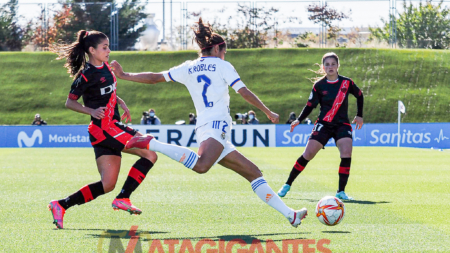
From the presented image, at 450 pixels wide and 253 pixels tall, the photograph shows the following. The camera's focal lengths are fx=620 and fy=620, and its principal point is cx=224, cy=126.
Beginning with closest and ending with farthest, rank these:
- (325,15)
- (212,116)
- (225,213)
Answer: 1. (212,116)
2. (225,213)
3. (325,15)

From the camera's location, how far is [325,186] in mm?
10781

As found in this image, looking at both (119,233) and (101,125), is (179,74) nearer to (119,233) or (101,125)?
(101,125)

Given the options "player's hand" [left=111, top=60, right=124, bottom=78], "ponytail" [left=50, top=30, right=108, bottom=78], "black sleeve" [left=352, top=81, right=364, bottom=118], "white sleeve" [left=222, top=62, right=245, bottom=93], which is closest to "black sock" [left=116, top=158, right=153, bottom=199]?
"player's hand" [left=111, top=60, right=124, bottom=78]

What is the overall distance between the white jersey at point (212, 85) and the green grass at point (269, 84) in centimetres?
3406

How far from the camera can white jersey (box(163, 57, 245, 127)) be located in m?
6.00

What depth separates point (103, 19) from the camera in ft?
157

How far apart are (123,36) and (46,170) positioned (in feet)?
120

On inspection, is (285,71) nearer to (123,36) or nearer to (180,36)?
(180,36)

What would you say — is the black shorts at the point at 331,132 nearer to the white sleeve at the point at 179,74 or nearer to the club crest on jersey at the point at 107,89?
the white sleeve at the point at 179,74

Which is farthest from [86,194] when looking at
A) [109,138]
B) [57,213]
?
[109,138]

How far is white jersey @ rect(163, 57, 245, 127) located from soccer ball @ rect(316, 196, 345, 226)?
1338 millimetres

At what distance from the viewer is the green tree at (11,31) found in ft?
164

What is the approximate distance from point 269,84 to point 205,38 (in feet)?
123

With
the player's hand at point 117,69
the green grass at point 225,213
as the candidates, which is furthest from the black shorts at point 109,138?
the green grass at point 225,213
